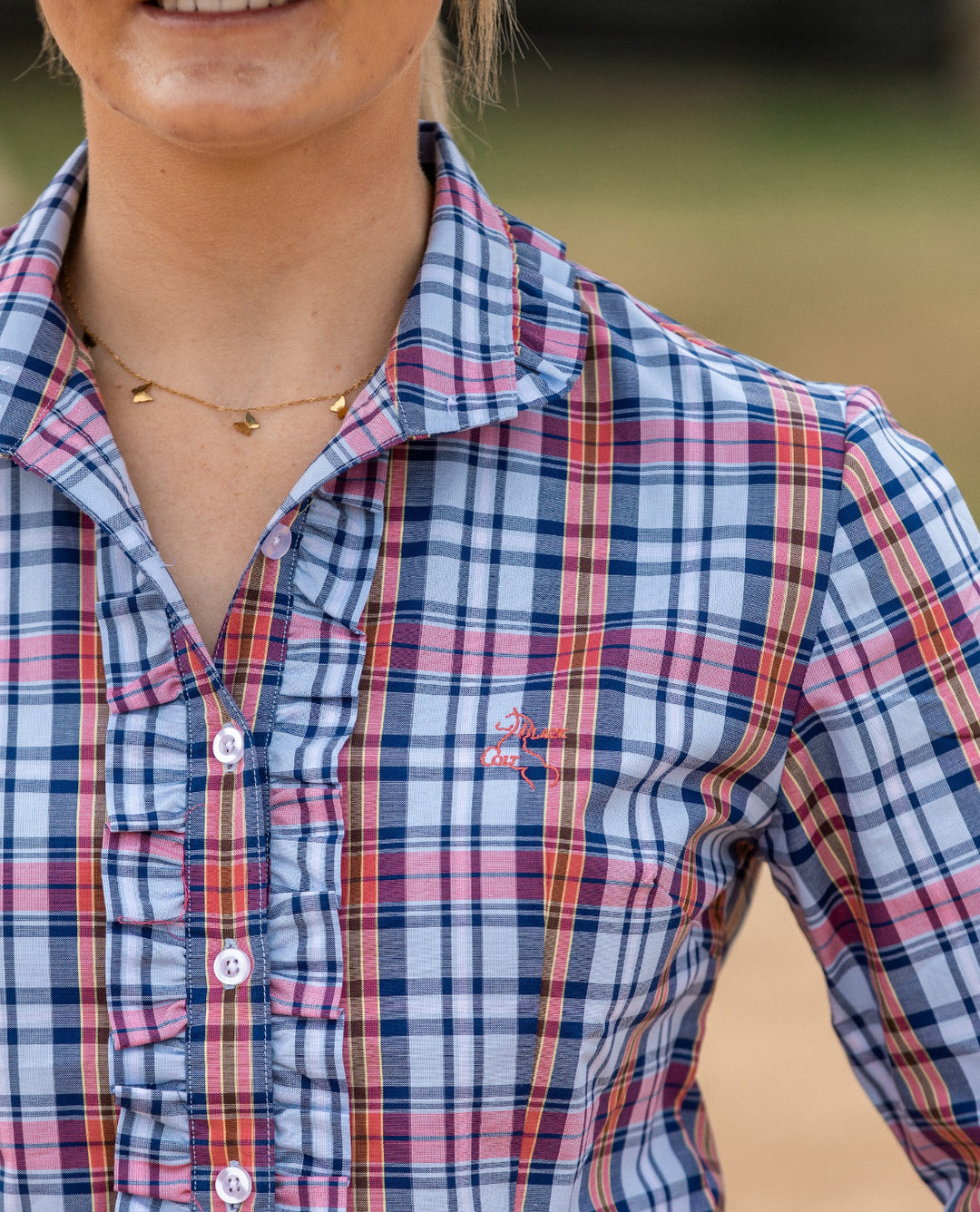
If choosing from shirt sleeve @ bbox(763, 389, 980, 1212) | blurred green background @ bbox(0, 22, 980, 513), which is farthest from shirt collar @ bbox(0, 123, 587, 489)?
blurred green background @ bbox(0, 22, 980, 513)

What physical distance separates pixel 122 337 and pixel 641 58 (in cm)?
1084

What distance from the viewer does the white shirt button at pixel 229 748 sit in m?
0.83

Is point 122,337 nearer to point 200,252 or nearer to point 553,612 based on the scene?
point 200,252

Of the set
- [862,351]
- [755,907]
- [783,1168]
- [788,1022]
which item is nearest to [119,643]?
[783,1168]

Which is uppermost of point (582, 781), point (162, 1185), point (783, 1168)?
point (582, 781)

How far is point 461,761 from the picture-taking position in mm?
862

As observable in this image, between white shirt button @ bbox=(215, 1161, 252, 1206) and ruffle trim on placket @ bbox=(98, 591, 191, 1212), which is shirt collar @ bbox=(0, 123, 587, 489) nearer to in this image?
ruffle trim on placket @ bbox=(98, 591, 191, 1212)

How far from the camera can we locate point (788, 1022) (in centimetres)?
289

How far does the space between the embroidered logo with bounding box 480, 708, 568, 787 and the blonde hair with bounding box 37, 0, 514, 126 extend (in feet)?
1.63

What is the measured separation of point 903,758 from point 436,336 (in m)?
0.39

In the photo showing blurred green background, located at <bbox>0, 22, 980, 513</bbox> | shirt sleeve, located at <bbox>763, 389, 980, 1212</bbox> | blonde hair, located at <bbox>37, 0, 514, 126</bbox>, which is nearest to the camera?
shirt sleeve, located at <bbox>763, 389, 980, 1212</bbox>

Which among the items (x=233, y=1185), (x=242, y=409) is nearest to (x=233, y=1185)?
(x=233, y=1185)

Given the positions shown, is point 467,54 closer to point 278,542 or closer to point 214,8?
point 214,8

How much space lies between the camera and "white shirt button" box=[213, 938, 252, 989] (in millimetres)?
825
